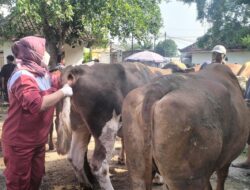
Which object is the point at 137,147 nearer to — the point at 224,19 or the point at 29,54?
the point at 29,54

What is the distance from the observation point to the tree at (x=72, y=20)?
12.7 meters

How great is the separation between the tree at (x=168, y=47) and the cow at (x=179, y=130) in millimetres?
61980

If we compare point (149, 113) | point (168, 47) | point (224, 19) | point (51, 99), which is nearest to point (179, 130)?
point (149, 113)

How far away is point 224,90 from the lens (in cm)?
355

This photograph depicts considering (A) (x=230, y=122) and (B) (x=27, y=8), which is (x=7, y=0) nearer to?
(B) (x=27, y=8)

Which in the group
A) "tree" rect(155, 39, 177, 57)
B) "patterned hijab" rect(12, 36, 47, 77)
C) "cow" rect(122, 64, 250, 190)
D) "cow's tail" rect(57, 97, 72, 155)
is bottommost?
"tree" rect(155, 39, 177, 57)

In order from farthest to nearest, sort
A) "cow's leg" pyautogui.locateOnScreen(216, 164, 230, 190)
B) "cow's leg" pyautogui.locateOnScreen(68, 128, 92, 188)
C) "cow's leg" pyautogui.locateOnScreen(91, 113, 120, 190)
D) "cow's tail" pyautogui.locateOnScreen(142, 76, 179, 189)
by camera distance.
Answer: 1. "cow's leg" pyautogui.locateOnScreen(68, 128, 92, 188)
2. "cow's leg" pyautogui.locateOnScreen(91, 113, 120, 190)
3. "cow's leg" pyautogui.locateOnScreen(216, 164, 230, 190)
4. "cow's tail" pyautogui.locateOnScreen(142, 76, 179, 189)

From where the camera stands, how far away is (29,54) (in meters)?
3.57

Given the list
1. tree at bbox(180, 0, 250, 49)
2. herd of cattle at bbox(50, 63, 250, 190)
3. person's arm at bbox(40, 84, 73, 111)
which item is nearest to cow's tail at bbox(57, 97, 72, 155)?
herd of cattle at bbox(50, 63, 250, 190)

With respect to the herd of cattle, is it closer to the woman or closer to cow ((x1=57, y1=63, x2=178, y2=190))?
the woman

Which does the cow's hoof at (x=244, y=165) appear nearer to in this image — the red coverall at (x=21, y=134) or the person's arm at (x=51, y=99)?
the red coverall at (x=21, y=134)

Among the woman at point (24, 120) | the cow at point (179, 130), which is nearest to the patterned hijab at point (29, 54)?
the woman at point (24, 120)

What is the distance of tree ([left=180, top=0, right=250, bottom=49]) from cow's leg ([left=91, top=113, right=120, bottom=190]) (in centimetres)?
1996

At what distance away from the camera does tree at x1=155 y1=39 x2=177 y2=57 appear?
219 feet
